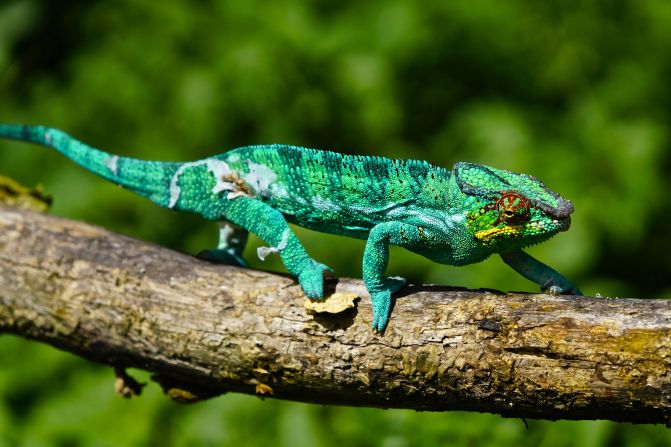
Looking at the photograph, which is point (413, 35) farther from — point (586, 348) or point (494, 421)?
point (586, 348)

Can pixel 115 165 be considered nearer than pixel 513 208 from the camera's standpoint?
No

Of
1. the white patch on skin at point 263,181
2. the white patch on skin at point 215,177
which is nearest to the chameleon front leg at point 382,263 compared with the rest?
the white patch on skin at point 263,181

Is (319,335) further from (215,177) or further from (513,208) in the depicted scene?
(215,177)

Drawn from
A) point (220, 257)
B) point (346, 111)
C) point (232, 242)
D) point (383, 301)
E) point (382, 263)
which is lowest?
point (383, 301)

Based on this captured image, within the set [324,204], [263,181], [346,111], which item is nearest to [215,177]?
[263,181]

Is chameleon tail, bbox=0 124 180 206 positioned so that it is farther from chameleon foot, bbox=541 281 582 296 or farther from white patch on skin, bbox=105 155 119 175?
chameleon foot, bbox=541 281 582 296

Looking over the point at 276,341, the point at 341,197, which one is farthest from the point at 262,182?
the point at 276,341
